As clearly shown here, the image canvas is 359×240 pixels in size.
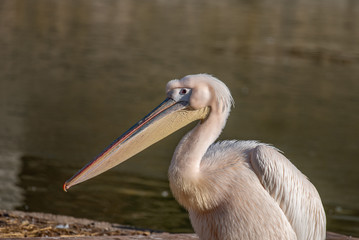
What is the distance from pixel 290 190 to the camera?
11.9ft

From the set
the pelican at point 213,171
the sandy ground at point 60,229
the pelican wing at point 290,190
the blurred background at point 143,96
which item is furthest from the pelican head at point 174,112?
the blurred background at point 143,96

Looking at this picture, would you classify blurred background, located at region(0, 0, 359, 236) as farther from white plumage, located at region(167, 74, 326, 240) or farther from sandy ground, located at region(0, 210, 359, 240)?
white plumage, located at region(167, 74, 326, 240)

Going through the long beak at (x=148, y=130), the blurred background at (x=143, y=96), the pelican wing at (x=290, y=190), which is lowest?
the blurred background at (x=143, y=96)

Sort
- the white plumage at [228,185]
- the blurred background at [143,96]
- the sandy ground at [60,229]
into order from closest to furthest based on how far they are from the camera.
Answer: the white plumage at [228,185]
the sandy ground at [60,229]
the blurred background at [143,96]

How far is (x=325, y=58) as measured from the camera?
17.2 metres

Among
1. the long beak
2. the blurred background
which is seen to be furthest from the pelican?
the blurred background

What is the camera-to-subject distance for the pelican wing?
11.7ft

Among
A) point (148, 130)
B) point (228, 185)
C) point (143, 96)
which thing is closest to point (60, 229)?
point (148, 130)

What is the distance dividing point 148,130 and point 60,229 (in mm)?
1776

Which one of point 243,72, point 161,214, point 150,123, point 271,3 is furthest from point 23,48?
point 271,3

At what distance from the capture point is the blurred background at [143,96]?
734 cm

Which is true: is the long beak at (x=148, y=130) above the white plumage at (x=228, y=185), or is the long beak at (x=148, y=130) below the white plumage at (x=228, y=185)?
above

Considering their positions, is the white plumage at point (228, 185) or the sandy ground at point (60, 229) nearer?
the white plumage at point (228, 185)

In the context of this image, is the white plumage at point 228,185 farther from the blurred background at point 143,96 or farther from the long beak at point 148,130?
the blurred background at point 143,96
